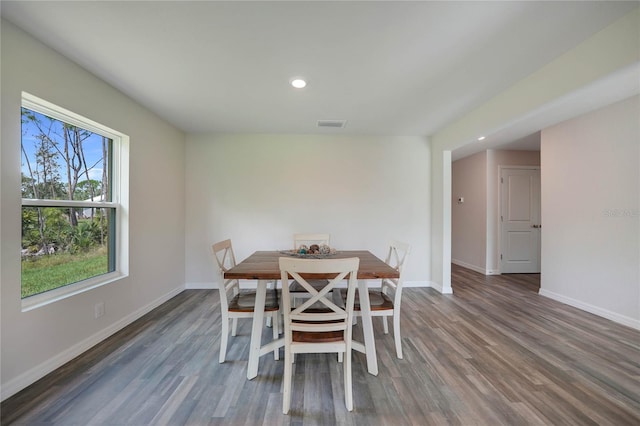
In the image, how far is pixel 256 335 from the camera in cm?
182

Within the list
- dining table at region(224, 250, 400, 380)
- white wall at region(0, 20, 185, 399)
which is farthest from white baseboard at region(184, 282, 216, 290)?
dining table at region(224, 250, 400, 380)

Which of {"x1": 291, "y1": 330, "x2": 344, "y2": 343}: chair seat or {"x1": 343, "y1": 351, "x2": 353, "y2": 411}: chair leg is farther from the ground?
{"x1": 291, "y1": 330, "x2": 344, "y2": 343}: chair seat

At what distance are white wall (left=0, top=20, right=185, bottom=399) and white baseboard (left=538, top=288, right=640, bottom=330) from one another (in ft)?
17.8

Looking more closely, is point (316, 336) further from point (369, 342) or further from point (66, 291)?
point (66, 291)

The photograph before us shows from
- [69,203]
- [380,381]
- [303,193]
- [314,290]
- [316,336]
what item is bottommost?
[380,381]

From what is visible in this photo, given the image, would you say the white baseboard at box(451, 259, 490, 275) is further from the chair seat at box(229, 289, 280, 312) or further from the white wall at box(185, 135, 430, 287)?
the chair seat at box(229, 289, 280, 312)

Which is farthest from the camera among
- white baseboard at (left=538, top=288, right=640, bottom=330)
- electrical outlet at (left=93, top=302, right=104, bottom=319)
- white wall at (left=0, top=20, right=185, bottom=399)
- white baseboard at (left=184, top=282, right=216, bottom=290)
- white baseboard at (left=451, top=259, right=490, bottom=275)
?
white baseboard at (left=451, top=259, right=490, bottom=275)

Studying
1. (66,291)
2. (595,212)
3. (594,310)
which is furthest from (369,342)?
(595,212)

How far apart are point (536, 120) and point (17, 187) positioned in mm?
5370

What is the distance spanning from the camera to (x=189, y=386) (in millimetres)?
1714

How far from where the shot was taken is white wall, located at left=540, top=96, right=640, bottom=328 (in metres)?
2.65

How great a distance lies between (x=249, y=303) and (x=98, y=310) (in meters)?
1.50

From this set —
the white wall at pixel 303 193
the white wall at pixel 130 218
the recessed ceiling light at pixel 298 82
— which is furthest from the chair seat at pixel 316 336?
the white wall at pixel 303 193

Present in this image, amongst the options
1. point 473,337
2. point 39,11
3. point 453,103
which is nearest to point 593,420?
point 473,337
